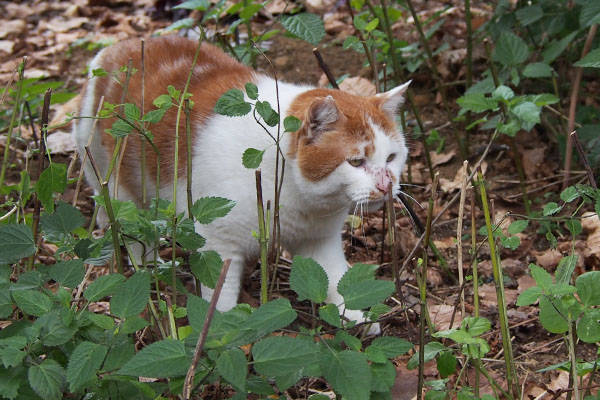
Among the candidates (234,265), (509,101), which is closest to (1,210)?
(234,265)

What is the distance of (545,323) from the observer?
172cm

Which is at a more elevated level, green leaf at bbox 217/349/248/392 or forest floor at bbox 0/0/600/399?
green leaf at bbox 217/349/248/392

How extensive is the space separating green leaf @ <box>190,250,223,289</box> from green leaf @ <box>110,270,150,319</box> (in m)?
0.21

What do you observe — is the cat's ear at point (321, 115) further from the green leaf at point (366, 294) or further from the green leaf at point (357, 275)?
the green leaf at point (366, 294)

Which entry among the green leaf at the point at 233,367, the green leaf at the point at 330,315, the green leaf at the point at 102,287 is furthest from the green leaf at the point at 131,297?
the green leaf at the point at 330,315

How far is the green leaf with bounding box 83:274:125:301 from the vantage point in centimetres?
167

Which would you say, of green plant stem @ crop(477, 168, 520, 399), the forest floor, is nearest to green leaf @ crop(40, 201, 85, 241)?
the forest floor

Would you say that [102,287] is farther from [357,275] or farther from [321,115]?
[321,115]

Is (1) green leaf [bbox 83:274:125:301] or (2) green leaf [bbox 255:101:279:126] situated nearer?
(1) green leaf [bbox 83:274:125:301]

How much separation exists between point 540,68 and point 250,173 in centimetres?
134

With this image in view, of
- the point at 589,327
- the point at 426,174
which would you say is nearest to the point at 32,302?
the point at 589,327

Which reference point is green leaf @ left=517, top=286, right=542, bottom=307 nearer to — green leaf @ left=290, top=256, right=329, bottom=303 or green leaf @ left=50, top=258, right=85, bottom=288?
green leaf @ left=290, top=256, right=329, bottom=303

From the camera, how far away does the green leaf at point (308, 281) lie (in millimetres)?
1596

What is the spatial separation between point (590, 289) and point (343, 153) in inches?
37.4
